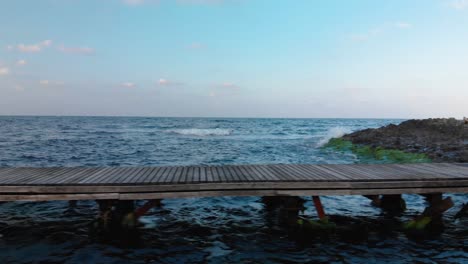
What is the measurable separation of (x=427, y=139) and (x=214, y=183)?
21107 millimetres

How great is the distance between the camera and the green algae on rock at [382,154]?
1889 cm

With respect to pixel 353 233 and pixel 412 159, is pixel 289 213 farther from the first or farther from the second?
pixel 412 159

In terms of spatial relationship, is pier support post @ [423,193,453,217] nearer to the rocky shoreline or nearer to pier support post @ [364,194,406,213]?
pier support post @ [364,194,406,213]

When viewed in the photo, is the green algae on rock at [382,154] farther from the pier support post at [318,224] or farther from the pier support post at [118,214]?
the pier support post at [118,214]

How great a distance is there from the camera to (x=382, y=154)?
853 inches

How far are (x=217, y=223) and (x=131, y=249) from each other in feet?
8.31

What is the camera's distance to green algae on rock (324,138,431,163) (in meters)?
18.9

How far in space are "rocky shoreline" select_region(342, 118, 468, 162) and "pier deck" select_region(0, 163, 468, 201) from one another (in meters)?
10.0

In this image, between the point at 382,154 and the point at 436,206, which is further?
the point at 382,154

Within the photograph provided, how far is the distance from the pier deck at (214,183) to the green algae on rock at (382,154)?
10070 millimetres

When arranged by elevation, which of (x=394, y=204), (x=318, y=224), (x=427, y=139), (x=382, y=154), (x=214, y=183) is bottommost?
(x=318, y=224)

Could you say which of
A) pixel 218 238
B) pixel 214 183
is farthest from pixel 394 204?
pixel 214 183

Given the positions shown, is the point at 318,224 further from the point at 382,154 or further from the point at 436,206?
the point at 382,154

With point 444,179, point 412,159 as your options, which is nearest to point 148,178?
point 444,179
